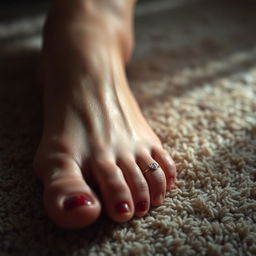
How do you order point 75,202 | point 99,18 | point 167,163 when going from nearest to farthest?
1. point 75,202
2. point 167,163
3. point 99,18

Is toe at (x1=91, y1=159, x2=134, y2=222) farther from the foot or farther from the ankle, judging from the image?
the ankle

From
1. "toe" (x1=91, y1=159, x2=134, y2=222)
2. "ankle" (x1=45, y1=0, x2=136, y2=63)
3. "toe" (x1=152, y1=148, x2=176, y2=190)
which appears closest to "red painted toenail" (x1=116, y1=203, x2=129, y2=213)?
"toe" (x1=91, y1=159, x2=134, y2=222)

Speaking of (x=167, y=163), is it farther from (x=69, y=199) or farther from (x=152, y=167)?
(x=69, y=199)

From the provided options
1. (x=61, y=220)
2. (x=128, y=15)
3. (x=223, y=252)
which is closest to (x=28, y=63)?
(x=128, y=15)

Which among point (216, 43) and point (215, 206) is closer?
point (215, 206)

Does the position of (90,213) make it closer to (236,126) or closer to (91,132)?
(91,132)

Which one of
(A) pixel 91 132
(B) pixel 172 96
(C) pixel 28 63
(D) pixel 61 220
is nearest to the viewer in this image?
(D) pixel 61 220

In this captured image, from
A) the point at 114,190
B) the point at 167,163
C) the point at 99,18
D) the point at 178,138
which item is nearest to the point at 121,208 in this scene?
the point at 114,190

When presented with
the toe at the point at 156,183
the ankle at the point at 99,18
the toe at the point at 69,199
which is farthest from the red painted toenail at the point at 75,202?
the ankle at the point at 99,18
